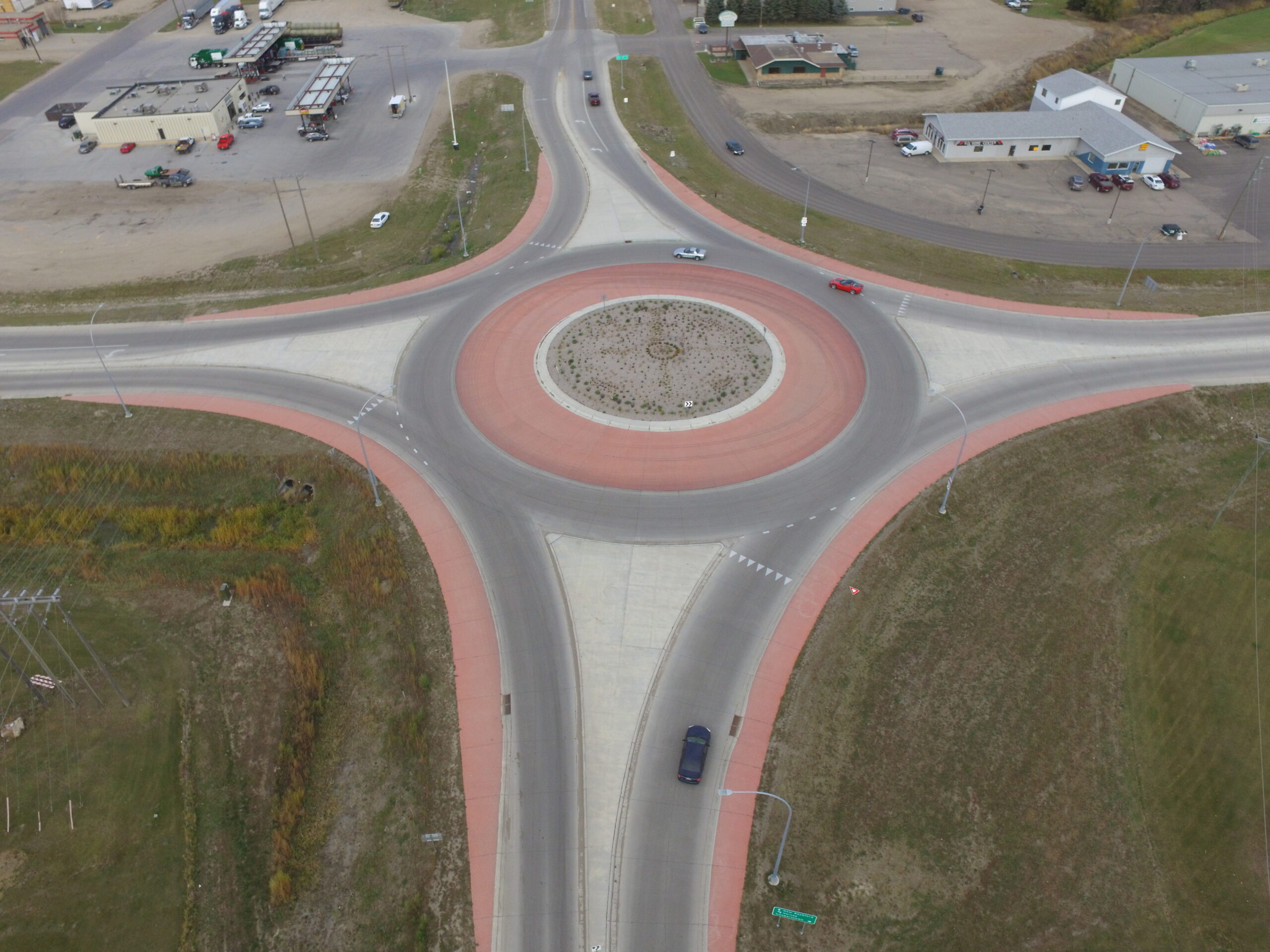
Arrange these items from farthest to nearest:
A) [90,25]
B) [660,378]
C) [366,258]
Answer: [90,25], [366,258], [660,378]

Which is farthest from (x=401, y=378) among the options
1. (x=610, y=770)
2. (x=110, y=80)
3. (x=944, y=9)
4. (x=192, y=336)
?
(x=944, y=9)

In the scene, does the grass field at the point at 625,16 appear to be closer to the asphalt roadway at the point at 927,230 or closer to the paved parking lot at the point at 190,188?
the asphalt roadway at the point at 927,230

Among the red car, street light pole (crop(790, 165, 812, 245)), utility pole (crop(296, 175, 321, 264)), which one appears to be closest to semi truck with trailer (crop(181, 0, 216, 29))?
utility pole (crop(296, 175, 321, 264))

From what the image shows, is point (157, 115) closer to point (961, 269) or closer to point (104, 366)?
point (104, 366)

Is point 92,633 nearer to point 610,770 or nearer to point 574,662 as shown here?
point 574,662

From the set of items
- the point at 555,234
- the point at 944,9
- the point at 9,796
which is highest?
the point at 944,9

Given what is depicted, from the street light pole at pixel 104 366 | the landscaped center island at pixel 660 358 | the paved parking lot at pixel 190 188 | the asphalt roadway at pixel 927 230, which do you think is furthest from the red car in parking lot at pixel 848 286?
the street light pole at pixel 104 366

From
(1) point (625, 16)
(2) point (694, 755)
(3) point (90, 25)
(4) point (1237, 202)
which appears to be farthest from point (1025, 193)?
(3) point (90, 25)
